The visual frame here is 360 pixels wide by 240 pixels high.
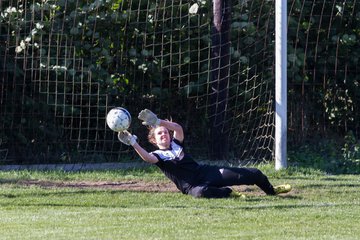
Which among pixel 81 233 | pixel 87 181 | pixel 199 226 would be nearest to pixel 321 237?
pixel 199 226

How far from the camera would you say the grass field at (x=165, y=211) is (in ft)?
28.3

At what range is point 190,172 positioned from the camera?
35.8 feet

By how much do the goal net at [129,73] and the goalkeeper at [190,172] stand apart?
339cm

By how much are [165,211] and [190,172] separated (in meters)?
1.18

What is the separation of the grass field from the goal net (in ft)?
6.78

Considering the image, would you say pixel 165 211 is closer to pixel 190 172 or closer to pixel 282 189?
pixel 190 172

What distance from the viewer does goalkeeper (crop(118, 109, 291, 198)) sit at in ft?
35.1

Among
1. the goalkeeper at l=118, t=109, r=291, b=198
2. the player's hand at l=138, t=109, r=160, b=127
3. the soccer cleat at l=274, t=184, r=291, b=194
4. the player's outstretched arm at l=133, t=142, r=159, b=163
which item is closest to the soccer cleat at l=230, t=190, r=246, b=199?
the goalkeeper at l=118, t=109, r=291, b=198

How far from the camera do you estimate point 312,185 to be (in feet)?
39.0

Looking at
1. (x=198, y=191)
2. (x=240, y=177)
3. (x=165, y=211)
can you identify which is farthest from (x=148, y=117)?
(x=165, y=211)

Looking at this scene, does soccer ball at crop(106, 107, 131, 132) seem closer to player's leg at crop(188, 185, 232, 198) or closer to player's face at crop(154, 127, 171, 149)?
player's face at crop(154, 127, 171, 149)

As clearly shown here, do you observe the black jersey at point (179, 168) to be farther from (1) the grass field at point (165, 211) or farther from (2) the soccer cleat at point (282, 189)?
(2) the soccer cleat at point (282, 189)

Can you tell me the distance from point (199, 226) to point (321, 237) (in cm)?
115

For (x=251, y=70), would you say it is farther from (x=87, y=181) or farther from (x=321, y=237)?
(x=321, y=237)
